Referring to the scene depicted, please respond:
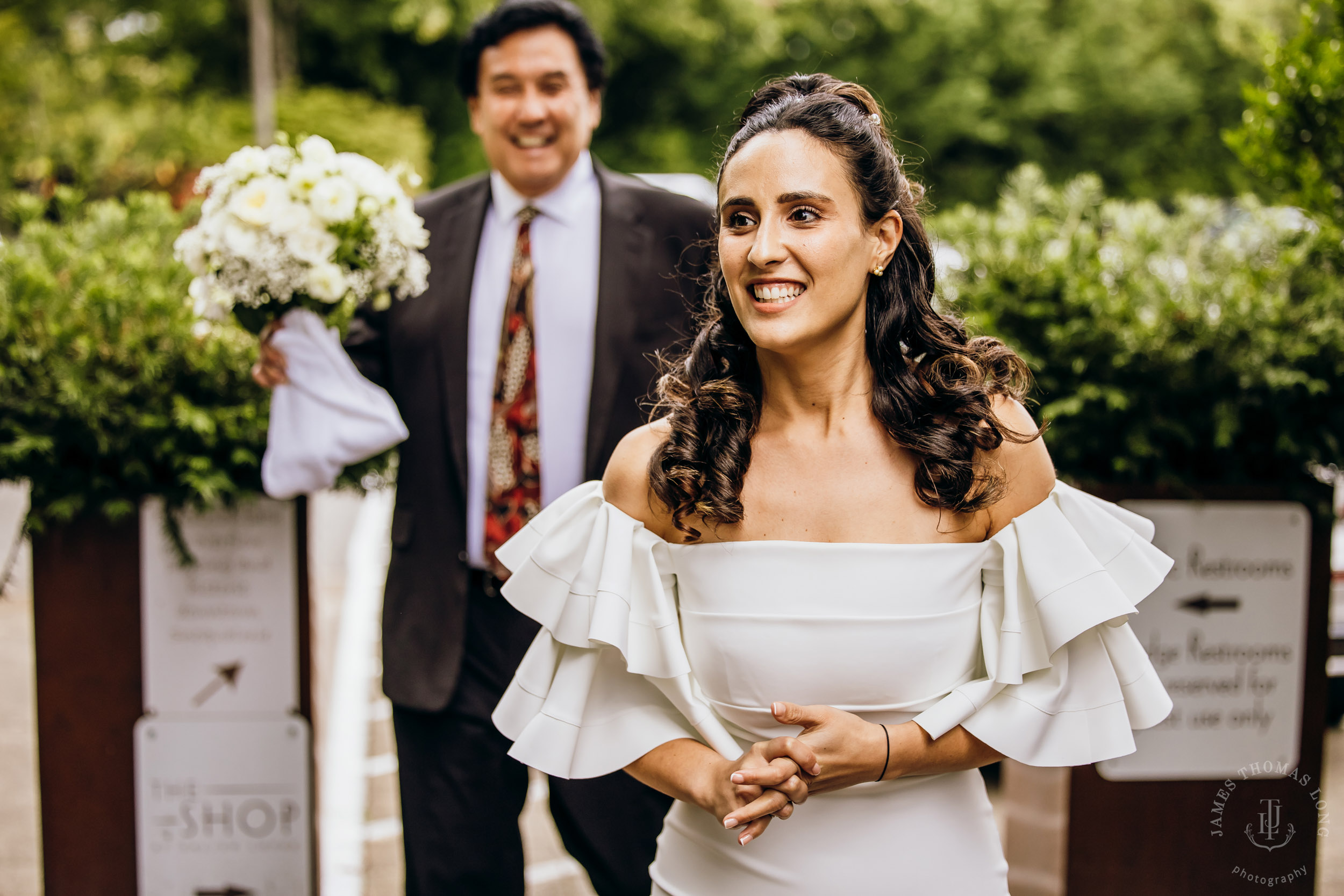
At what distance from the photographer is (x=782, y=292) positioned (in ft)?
5.86

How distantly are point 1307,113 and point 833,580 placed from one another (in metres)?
2.38

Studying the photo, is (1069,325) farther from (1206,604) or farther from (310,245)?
(310,245)

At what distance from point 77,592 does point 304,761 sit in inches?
31.6

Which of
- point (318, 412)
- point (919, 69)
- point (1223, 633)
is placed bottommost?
point (1223, 633)

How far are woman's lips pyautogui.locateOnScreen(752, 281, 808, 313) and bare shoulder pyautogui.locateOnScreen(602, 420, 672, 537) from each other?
1.08 feet

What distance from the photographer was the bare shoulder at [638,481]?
6.45ft

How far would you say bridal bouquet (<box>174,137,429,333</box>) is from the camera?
260 centimetres

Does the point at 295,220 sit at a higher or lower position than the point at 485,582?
higher

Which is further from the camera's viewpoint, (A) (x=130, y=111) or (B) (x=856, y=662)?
(A) (x=130, y=111)

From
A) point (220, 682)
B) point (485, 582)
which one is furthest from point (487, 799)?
point (220, 682)

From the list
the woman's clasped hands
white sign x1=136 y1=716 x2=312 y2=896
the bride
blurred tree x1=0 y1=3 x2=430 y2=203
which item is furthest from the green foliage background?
blurred tree x1=0 y1=3 x2=430 y2=203

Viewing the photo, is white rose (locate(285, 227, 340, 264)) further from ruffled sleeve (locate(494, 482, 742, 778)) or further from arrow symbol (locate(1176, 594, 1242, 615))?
arrow symbol (locate(1176, 594, 1242, 615))

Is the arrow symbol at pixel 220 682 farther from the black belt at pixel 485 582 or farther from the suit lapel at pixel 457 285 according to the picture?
the suit lapel at pixel 457 285

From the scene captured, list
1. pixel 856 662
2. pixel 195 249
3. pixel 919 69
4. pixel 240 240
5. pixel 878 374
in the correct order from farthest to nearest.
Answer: pixel 919 69 < pixel 195 249 < pixel 240 240 < pixel 878 374 < pixel 856 662
